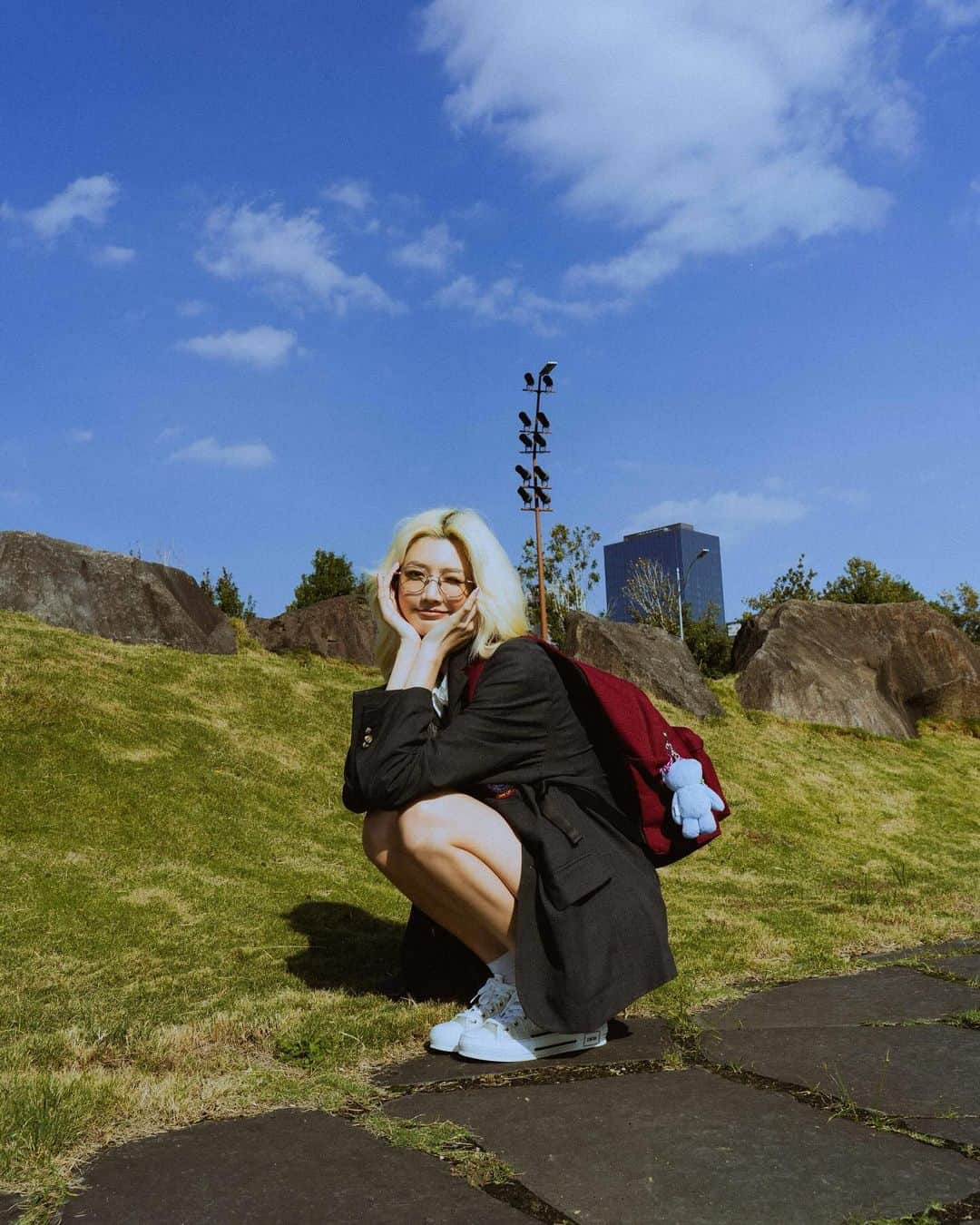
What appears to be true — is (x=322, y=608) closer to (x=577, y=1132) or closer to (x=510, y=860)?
(x=510, y=860)

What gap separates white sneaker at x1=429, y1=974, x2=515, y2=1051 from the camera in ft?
9.67

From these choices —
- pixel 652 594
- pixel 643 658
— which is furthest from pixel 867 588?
pixel 643 658

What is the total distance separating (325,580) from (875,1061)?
26707 mm

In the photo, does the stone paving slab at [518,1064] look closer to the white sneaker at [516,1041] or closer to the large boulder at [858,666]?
the white sneaker at [516,1041]

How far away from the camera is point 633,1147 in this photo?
2.13 meters

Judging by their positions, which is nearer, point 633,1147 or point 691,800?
point 633,1147

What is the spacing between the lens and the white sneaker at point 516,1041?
2.82 metres

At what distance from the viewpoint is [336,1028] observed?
309 cm

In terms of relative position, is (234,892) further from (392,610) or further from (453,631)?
(453,631)

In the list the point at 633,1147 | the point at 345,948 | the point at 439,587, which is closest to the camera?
the point at 633,1147

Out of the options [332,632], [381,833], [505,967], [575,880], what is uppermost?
[332,632]

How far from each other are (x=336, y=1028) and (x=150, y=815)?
130 inches

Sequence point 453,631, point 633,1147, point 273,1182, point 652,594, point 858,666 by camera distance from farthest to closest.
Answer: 1. point 652,594
2. point 858,666
3. point 453,631
4. point 633,1147
5. point 273,1182

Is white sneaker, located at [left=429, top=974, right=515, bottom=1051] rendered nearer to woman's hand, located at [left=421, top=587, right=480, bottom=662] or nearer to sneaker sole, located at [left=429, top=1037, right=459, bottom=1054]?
sneaker sole, located at [left=429, top=1037, right=459, bottom=1054]
